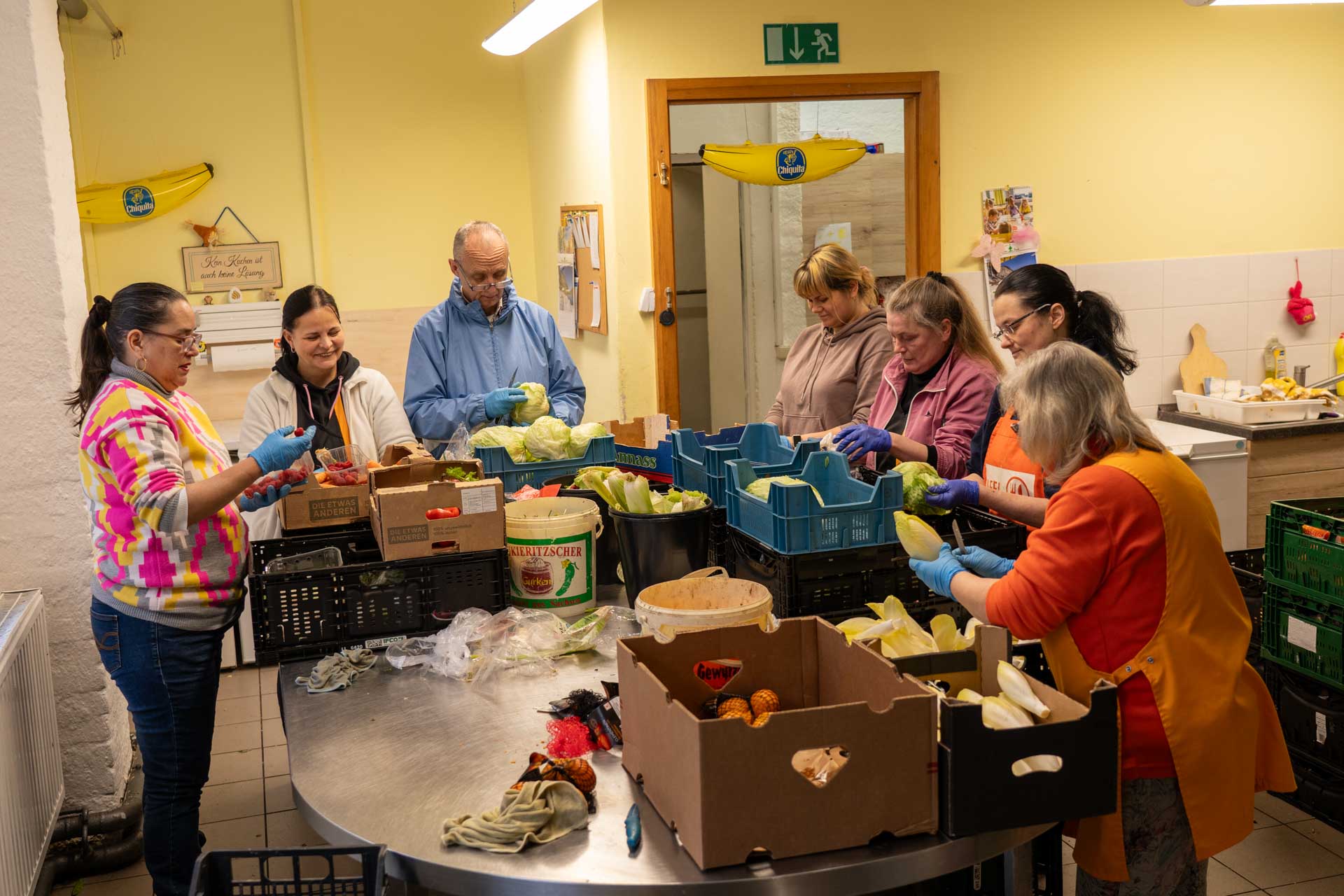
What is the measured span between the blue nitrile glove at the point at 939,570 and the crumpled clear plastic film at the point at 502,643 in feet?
2.11

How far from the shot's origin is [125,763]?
12.8 ft

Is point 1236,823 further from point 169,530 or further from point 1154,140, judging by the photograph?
point 1154,140

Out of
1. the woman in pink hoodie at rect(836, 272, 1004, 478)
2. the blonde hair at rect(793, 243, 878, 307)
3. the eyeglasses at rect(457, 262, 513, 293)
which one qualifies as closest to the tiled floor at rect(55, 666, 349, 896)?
the eyeglasses at rect(457, 262, 513, 293)

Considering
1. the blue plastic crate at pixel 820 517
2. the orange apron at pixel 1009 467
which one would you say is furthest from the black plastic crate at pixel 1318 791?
the blue plastic crate at pixel 820 517

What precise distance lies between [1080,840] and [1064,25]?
4731 mm

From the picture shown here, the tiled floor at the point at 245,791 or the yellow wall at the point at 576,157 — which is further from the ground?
the yellow wall at the point at 576,157

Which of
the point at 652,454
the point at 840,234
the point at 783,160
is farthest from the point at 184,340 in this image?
the point at 840,234

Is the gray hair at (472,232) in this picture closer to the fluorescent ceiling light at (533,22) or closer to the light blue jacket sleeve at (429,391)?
the light blue jacket sleeve at (429,391)

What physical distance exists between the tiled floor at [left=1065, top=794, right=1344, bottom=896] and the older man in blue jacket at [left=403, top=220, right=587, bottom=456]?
2630mm

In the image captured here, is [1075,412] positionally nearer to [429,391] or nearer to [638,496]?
[638,496]

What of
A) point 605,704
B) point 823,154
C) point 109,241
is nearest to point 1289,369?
point 823,154

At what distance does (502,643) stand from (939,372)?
1.87 meters

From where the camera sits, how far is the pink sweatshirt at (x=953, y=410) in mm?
3631

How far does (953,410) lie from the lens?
12.1 feet
